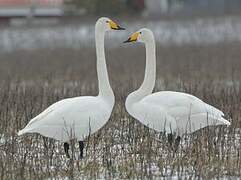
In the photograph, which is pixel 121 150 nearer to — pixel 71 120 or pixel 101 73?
pixel 71 120

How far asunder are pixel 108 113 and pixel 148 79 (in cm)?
94

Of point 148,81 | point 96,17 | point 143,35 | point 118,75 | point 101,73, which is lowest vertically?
point 118,75

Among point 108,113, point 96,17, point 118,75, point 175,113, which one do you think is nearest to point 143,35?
point 175,113

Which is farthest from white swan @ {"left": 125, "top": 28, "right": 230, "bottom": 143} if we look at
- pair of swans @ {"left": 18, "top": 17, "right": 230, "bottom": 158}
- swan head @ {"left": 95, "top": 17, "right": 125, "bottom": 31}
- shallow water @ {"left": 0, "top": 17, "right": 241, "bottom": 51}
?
shallow water @ {"left": 0, "top": 17, "right": 241, "bottom": 51}

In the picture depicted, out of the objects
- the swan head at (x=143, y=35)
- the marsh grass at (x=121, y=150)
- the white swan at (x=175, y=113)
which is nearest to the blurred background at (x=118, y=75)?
the marsh grass at (x=121, y=150)

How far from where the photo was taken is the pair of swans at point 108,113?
7.43 meters

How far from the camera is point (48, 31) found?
30.4 m

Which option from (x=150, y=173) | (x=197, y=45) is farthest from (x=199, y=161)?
(x=197, y=45)

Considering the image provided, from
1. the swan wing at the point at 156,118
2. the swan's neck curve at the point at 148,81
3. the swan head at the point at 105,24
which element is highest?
the swan head at the point at 105,24

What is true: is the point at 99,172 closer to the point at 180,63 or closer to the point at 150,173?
the point at 150,173

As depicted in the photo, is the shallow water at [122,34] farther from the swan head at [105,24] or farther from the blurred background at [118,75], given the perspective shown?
the swan head at [105,24]

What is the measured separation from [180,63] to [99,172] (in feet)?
39.8

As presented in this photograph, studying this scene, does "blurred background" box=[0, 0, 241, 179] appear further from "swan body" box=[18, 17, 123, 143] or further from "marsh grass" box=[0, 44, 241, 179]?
"swan body" box=[18, 17, 123, 143]

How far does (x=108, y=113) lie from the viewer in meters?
7.76
